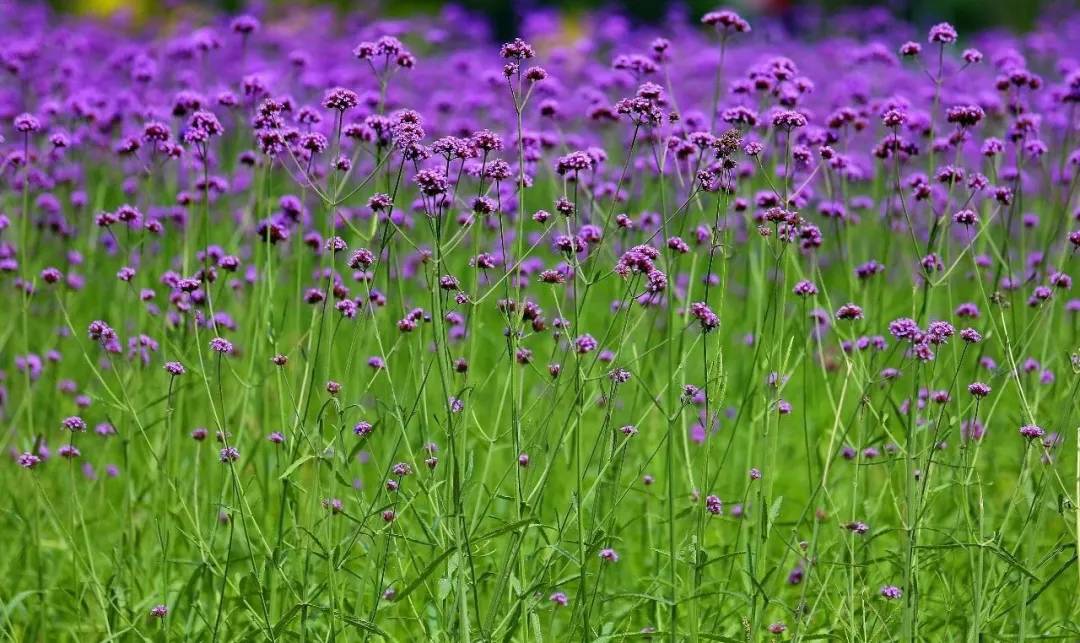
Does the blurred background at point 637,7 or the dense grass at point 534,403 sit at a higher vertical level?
the dense grass at point 534,403

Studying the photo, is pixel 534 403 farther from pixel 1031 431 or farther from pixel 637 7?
pixel 637 7

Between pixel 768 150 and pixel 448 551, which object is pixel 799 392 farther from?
pixel 448 551

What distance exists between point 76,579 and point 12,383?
1.73 meters

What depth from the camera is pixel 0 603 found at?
3281 mm

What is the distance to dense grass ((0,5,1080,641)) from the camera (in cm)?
303

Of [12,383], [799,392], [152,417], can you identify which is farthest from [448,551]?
[799,392]

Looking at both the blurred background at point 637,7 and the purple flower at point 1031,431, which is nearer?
the purple flower at point 1031,431

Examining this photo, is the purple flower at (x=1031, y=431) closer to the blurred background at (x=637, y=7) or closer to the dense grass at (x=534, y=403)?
the dense grass at (x=534, y=403)

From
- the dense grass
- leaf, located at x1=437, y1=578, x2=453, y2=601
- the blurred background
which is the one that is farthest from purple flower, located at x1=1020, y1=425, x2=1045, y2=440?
the blurred background

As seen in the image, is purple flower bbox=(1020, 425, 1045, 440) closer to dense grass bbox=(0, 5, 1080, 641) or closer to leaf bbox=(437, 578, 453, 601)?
dense grass bbox=(0, 5, 1080, 641)

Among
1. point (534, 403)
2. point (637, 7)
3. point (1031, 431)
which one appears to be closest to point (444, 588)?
point (534, 403)

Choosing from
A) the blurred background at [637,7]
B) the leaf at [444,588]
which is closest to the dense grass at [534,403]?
the leaf at [444,588]

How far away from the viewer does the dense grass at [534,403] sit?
303cm

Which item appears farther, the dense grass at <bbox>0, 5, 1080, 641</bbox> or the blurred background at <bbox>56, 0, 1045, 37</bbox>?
the blurred background at <bbox>56, 0, 1045, 37</bbox>
